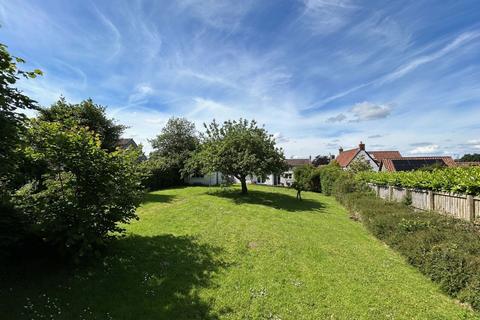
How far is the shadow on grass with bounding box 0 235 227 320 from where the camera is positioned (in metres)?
5.27

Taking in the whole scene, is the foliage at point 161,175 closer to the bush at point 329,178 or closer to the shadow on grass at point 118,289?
the bush at point 329,178

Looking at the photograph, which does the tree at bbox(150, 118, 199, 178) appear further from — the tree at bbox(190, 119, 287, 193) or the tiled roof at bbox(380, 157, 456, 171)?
the tiled roof at bbox(380, 157, 456, 171)

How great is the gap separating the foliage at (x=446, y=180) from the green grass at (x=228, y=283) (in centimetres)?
365

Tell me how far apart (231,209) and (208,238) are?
6.63 m

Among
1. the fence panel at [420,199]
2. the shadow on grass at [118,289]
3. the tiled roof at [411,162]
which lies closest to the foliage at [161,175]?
the shadow on grass at [118,289]

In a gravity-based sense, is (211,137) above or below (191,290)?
above

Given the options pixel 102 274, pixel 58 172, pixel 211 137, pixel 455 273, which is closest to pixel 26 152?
pixel 58 172

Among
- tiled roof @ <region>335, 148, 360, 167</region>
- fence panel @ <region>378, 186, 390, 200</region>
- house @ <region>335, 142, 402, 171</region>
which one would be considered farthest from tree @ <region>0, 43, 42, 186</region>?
tiled roof @ <region>335, 148, 360, 167</region>

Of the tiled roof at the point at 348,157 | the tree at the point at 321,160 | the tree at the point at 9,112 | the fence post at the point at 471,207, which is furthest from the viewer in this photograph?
the tree at the point at 321,160

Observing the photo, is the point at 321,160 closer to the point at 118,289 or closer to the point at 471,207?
the point at 471,207

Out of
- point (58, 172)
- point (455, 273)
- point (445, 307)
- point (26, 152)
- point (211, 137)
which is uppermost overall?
point (211, 137)

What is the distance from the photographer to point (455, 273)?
6730 millimetres

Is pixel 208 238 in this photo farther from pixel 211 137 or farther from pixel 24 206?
pixel 211 137

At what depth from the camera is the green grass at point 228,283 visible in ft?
18.2
